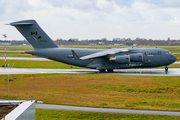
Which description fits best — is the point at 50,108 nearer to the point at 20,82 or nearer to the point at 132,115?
the point at 132,115

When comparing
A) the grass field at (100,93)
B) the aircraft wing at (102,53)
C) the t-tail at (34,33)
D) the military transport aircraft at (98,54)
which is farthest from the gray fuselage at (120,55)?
the grass field at (100,93)

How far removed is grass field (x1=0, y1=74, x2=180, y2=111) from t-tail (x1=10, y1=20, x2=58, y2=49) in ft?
29.7

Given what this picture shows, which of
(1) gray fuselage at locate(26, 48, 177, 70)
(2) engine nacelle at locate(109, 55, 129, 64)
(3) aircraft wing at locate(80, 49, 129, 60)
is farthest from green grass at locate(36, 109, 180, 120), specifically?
(1) gray fuselage at locate(26, 48, 177, 70)

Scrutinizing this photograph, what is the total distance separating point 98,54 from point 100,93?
16.6 meters

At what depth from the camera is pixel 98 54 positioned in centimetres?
4050

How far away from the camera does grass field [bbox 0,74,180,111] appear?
65.5ft

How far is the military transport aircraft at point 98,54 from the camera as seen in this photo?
131ft

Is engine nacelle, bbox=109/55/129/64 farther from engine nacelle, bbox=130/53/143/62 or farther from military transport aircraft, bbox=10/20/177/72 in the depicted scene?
engine nacelle, bbox=130/53/143/62

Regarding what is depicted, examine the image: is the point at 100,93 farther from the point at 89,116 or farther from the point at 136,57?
the point at 136,57

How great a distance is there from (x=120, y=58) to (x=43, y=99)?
20231 millimetres

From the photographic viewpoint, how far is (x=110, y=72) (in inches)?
1625

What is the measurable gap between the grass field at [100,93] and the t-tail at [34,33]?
356 inches

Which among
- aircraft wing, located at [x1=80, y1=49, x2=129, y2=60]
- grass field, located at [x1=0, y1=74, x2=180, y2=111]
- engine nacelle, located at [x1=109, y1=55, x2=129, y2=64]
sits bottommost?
grass field, located at [x1=0, y1=74, x2=180, y2=111]

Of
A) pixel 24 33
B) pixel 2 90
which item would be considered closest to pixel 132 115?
pixel 2 90
